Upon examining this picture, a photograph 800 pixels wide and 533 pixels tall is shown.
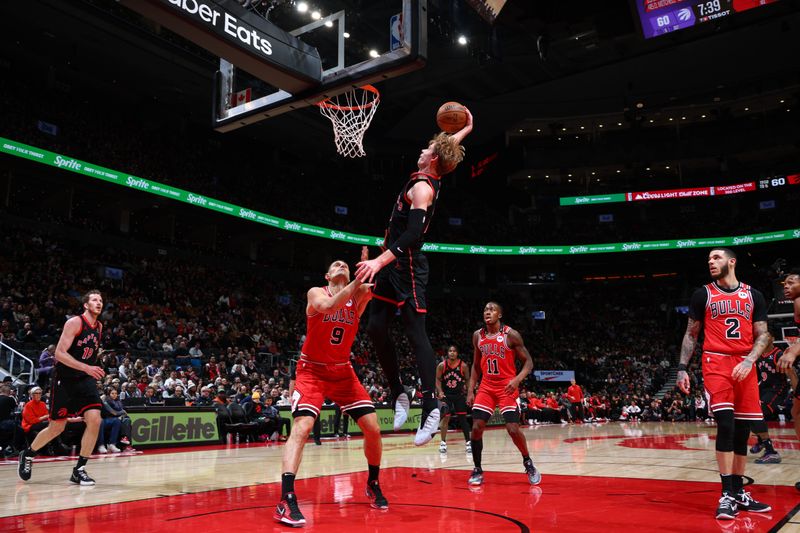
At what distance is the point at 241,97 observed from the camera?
775cm

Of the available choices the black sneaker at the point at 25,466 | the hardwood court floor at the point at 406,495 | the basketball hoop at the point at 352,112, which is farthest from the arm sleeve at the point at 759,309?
the black sneaker at the point at 25,466

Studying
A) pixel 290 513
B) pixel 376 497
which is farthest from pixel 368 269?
pixel 376 497

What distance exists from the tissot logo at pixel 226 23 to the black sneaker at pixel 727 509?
5.77m

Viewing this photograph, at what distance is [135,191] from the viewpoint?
2498 cm

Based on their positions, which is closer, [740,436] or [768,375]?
[740,436]

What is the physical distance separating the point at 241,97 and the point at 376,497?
4865 millimetres

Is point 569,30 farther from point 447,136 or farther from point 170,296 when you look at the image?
point 447,136

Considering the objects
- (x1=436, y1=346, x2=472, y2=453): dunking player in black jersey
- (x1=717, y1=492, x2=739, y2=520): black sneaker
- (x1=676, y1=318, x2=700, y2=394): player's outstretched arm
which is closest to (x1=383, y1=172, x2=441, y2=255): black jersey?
(x1=676, y1=318, x2=700, y2=394): player's outstretched arm

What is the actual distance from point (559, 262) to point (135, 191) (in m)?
27.3

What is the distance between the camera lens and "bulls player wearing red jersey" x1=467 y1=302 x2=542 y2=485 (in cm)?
775

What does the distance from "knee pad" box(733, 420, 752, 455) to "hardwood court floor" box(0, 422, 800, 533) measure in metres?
0.54

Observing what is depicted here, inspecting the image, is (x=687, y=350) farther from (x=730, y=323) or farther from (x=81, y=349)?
(x=81, y=349)

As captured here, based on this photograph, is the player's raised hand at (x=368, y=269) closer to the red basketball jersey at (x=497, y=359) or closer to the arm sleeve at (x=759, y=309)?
the arm sleeve at (x=759, y=309)

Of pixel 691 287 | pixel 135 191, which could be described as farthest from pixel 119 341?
pixel 691 287
